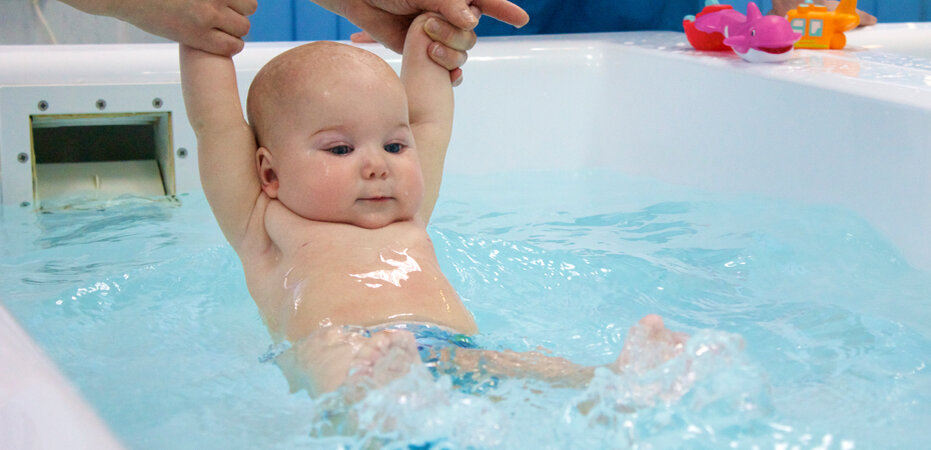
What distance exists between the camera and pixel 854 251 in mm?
1394

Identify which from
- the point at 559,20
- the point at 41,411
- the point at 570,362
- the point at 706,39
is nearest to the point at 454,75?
the point at 570,362

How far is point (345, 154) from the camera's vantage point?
43.6 inches

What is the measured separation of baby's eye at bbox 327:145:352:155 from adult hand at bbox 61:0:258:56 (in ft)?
0.59

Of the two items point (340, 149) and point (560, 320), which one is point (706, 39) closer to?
point (560, 320)

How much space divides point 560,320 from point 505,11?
1.45 ft

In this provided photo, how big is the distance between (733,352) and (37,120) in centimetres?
151

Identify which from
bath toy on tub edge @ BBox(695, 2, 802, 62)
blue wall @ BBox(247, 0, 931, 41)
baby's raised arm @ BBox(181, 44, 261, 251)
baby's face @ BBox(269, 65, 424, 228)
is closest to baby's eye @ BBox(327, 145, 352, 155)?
baby's face @ BBox(269, 65, 424, 228)

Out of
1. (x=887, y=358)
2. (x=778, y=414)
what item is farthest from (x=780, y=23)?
(x=778, y=414)

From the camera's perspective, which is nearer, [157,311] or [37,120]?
[157,311]

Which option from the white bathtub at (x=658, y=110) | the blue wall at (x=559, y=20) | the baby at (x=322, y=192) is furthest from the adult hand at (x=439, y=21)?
the blue wall at (x=559, y=20)

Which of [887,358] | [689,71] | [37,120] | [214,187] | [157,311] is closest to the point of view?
[887,358]

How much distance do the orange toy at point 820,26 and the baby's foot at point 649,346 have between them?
5.22 ft

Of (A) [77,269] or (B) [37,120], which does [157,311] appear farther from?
(B) [37,120]

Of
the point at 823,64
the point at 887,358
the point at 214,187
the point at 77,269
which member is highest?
the point at 823,64
